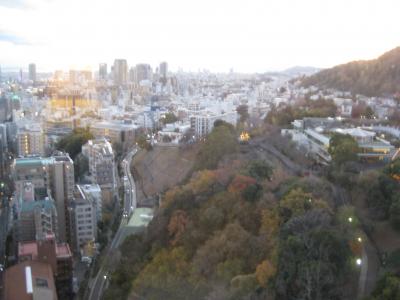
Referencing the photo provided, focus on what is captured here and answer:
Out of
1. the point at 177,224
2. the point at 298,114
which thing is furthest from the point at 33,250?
the point at 298,114

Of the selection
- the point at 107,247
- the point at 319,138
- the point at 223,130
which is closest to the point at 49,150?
the point at 223,130

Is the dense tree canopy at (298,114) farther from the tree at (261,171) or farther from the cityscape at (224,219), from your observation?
the tree at (261,171)

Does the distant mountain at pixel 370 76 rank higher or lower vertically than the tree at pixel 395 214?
higher

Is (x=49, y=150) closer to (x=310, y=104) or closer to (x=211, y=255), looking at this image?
(x=310, y=104)

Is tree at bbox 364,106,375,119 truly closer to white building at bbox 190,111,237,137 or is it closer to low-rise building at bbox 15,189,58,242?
white building at bbox 190,111,237,137

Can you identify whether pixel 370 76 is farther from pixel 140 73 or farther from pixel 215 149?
pixel 140 73

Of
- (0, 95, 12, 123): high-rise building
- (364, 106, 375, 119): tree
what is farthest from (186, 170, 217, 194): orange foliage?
(0, 95, 12, 123): high-rise building

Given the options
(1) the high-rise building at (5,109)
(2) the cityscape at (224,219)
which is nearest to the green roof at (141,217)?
(2) the cityscape at (224,219)
